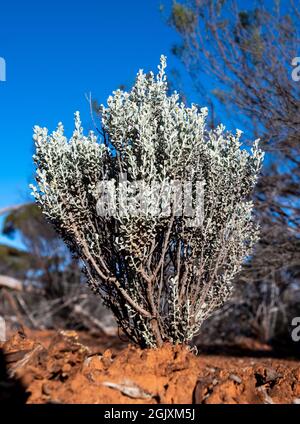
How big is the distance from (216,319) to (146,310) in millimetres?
9000

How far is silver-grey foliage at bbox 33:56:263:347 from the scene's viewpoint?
15.0 ft

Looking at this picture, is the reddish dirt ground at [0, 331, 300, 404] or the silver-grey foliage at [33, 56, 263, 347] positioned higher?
the silver-grey foliage at [33, 56, 263, 347]

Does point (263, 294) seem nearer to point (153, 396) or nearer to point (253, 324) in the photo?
point (253, 324)

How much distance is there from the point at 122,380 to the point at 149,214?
55.6 inches

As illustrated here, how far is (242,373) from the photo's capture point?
13.3ft

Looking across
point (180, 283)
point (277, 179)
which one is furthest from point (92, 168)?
point (277, 179)

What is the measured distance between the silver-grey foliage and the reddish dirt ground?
3.13ft

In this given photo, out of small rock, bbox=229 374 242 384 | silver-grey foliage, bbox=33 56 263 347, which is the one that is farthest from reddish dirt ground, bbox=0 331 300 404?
silver-grey foliage, bbox=33 56 263 347

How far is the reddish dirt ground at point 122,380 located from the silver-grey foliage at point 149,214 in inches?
37.5

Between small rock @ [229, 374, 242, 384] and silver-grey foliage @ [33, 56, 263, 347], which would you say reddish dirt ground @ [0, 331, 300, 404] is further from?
silver-grey foliage @ [33, 56, 263, 347]

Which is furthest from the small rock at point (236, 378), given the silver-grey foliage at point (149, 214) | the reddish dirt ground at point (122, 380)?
the silver-grey foliage at point (149, 214)

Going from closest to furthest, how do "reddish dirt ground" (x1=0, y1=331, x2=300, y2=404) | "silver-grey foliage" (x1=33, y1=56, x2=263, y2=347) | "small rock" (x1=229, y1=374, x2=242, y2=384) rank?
"reddish dirt ground" (x1=0, y1=331, x2=300, y2=404) → "small rock" (x1=229, y1=374, x2=242, y2=384) → "silver-grey foliage" (x1=33, y1=56, x2=263, y2=347)

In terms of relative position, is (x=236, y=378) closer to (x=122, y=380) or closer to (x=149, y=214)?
(x=122, y=380)

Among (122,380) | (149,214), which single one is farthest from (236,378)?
(149,214)
